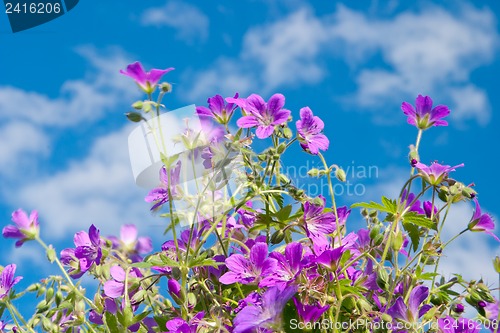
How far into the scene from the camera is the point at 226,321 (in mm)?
1703

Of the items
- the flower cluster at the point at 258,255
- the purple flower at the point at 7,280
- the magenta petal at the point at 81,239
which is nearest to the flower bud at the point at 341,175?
the flower cluster at the point at 258,255

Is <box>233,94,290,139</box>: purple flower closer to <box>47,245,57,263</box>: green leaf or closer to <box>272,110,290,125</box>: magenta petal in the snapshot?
A: <box>272,110,290,125</box>: magenta petal

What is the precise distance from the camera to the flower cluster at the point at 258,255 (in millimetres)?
1672

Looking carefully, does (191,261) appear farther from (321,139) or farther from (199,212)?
(321,139)

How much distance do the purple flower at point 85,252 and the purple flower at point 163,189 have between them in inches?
7.6

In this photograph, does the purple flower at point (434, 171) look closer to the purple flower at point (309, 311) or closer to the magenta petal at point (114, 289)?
the purple flower at point (309, 311)

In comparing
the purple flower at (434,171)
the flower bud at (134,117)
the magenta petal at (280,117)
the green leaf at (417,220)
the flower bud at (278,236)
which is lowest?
the flower bud at (278,236)

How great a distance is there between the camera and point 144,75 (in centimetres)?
179

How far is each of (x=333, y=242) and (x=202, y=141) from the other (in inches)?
18.2

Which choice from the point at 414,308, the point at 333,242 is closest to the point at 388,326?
the point at 414,308

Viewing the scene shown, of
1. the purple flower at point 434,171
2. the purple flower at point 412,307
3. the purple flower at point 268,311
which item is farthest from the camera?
the purple flower at point 434,171

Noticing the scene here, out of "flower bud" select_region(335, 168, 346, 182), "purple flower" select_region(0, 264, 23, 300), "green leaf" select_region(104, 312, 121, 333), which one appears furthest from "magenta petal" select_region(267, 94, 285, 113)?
"purple flower" select_region(0, 264, 23, 300)

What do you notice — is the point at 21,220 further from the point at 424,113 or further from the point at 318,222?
the point at 424,113

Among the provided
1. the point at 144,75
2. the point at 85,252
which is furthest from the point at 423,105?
the point at 85,252
